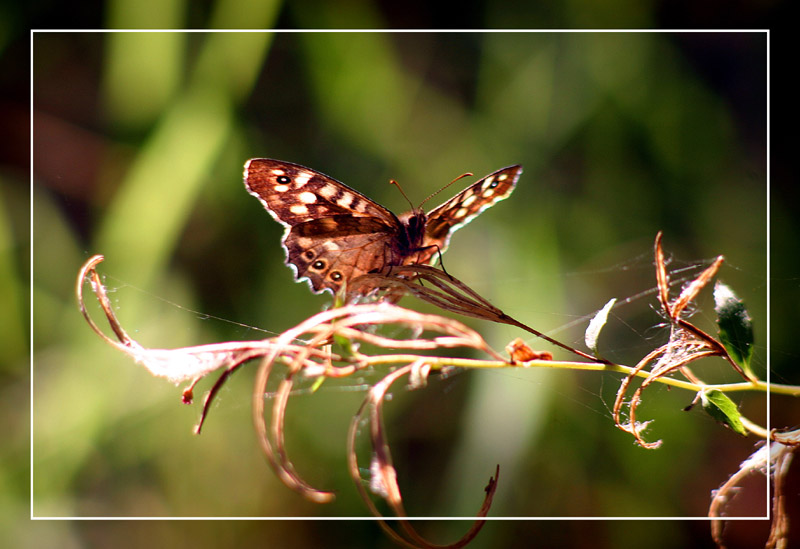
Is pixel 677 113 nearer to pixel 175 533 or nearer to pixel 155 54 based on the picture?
pixel 155 54

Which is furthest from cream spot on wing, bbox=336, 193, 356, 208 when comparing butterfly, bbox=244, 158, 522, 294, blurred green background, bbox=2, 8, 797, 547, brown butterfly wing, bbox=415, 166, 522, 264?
blurred green background, bbox=2, 8, 797, 547

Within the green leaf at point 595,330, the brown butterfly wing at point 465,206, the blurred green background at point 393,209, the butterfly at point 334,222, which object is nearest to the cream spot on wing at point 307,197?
the butterfly at point 334,222

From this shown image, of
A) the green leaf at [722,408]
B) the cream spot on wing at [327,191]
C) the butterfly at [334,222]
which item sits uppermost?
the cream spot on wing at [327,191]

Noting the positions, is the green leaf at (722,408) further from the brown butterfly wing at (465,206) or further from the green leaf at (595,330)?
the brown butterfly wing at (465,206)

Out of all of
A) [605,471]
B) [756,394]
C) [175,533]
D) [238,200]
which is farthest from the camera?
[238,200]

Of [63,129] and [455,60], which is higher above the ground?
[455,60]

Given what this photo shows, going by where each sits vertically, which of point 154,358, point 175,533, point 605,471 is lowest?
point 175,533

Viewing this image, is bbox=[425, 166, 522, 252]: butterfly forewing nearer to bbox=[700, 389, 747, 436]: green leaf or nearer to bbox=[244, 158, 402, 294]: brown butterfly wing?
bbox=[244, 158, 402, 294]: brown butterfly wing

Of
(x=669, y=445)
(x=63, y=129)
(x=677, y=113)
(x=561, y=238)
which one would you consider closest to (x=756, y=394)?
(x=669, y=445)
